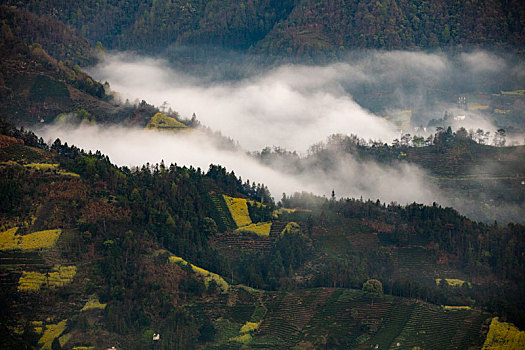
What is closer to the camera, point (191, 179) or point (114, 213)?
point (114, 213)

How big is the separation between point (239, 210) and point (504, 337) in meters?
41.8

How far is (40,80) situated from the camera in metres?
154

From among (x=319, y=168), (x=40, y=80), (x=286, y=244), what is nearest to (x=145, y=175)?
(x=286, y=244)

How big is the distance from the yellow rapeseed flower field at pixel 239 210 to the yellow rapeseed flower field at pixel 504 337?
3777 cm

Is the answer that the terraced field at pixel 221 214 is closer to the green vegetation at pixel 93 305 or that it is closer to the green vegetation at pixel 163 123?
the green vegetation at pixel 93 305

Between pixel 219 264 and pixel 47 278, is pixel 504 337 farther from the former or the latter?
pixel 47 278

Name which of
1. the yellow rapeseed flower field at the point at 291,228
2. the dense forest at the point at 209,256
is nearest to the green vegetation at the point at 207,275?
the dense forest at the point at 209,256

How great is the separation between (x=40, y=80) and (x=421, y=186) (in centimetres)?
5926

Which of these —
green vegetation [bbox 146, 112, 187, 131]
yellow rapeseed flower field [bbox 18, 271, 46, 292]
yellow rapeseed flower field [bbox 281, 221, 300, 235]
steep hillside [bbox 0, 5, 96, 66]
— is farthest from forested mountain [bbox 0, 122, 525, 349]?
steep hillside [bbox 0, 5, 96, 66]

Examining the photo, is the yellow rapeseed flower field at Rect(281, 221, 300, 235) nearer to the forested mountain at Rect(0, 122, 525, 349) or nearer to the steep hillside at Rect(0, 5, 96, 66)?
the forested mountain at Rect(0, 122, 525, 349)

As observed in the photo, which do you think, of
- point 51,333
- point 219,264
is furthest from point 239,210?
point 51,333

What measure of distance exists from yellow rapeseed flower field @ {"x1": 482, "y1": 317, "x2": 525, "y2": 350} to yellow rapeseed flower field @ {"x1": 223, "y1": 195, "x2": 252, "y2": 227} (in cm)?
3777

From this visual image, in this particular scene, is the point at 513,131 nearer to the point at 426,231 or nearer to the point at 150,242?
the point at 426,231

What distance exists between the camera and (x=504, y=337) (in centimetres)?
10638
